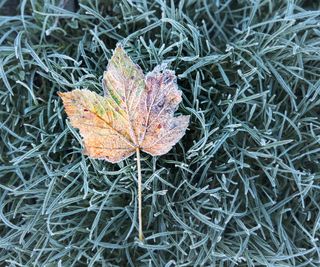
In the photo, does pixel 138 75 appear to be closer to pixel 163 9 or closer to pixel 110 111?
pixel 110 111

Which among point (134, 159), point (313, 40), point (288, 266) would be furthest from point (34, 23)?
point (288, 266)

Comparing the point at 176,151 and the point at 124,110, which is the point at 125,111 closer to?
the point at 124,110

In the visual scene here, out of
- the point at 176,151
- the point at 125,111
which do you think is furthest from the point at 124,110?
the point at 176,151
